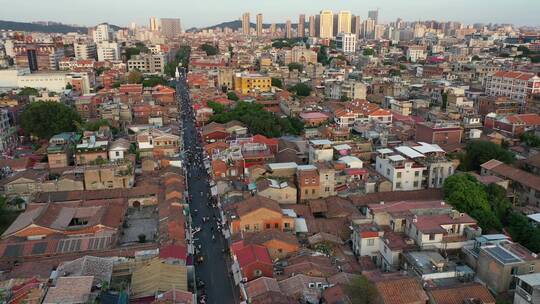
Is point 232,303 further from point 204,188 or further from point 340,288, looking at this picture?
point 204,188

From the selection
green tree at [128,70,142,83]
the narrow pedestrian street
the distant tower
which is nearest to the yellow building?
green tree at [128,70,142,83]

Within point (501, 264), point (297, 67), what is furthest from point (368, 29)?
point (501, 264)

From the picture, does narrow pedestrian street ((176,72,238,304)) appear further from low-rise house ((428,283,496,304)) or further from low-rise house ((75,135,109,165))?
low-rise house ((428,283,496,304))

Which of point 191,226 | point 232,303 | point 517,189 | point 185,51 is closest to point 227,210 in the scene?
point 191,226

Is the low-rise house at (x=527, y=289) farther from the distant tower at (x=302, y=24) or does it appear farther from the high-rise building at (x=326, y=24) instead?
the distant tower at (x=302, y=24)

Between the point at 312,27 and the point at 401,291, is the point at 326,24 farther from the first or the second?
the point at 401,291

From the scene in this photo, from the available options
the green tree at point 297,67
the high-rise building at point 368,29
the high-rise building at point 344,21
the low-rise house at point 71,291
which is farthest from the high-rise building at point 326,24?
the low-rise house at point 71,291

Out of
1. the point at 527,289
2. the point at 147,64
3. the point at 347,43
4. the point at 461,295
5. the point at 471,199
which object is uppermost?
the point at 347,43
